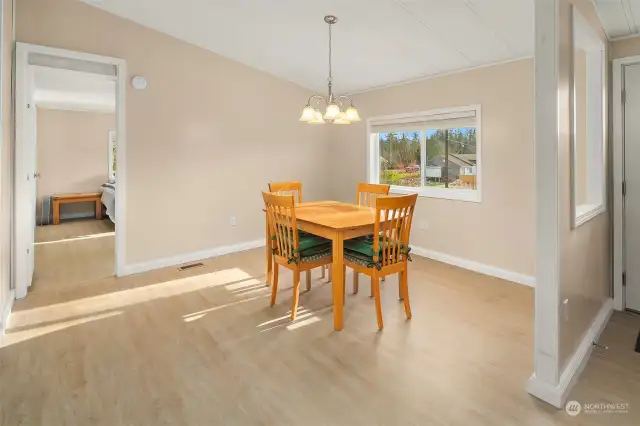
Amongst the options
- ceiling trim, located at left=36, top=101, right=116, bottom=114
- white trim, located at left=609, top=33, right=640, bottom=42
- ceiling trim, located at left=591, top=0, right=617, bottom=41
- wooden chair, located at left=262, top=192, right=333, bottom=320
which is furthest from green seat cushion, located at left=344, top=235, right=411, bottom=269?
ceiling trim, located at left=36, top=101, right=116, bottom=114

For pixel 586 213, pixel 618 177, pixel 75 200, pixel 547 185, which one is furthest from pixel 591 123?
pixel 75 200

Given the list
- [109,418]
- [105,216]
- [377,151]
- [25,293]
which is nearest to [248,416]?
[109,418]

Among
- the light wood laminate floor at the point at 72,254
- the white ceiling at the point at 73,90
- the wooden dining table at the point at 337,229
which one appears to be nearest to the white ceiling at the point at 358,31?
the white ceiling at the point at 73,90

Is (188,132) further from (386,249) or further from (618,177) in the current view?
(618,177)

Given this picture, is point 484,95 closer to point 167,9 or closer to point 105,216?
point 167,9

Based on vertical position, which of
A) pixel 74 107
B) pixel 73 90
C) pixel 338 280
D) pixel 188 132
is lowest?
pixel 338 280

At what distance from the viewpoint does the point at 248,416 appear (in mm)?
1764

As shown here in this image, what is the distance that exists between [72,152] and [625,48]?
27.6 feet

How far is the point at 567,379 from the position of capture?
1.93 meters

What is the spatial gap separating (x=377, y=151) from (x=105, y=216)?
5684mm

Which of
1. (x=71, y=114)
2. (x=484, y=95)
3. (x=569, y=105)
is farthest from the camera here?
(x=71, y=114)

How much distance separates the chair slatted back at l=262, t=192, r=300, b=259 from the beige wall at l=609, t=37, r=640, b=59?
2.75 meters

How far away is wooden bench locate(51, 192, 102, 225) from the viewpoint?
22.1 ft

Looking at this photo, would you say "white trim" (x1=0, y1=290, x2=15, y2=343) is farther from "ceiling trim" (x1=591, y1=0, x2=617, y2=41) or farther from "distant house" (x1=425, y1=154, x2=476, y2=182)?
"ceiling trim" (x1=591, y1=0, x2=617, y2=41)
